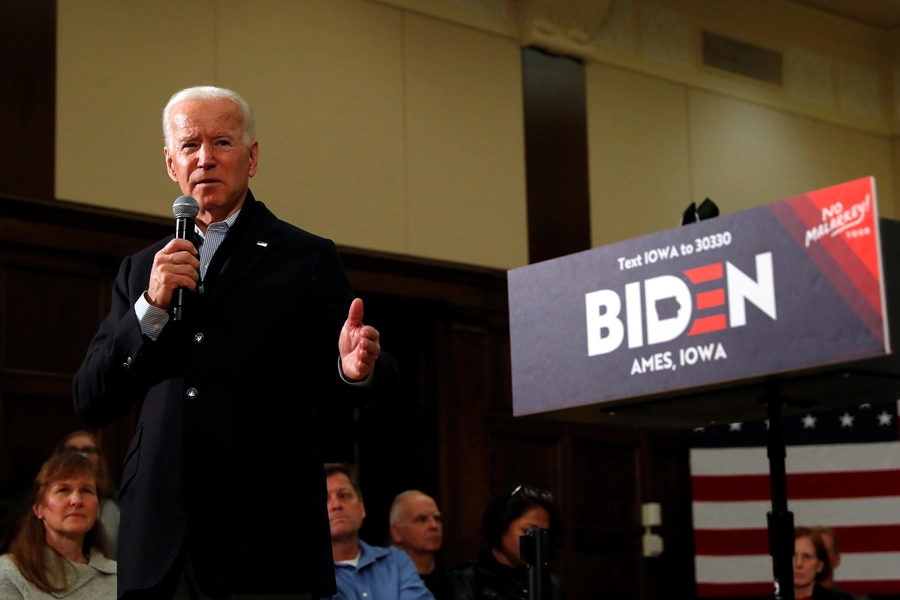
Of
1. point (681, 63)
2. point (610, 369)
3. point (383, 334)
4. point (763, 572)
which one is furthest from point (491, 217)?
point (610, 369)

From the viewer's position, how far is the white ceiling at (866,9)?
359 inches

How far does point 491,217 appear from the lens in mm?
7586

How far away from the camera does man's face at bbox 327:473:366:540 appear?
4.75 metres

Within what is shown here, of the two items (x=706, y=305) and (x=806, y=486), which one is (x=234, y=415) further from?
(x=806, y=486)

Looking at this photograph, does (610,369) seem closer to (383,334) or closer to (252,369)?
(252,369)

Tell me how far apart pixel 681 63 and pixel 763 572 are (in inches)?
125

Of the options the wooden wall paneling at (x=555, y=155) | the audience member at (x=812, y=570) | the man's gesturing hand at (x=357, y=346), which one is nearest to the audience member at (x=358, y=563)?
the audience member at (x=812, y=570)

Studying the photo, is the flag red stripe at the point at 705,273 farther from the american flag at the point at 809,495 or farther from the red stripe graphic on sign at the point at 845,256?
the american flag at the point at 809,495

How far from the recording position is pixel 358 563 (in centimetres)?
476

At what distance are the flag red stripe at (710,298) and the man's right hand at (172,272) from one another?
0.83m

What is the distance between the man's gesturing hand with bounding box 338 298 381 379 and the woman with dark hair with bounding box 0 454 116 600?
8.20 feet

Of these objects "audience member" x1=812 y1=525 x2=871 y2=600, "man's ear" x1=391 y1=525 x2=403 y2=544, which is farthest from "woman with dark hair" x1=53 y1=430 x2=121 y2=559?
"audience member" x1=812 y1=525 x2=871 y2=600

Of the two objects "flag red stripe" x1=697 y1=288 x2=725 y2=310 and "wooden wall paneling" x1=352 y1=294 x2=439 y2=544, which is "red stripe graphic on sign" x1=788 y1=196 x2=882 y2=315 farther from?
"wooden wall paneling" x1=352 y1=294 x2=439 y2=544

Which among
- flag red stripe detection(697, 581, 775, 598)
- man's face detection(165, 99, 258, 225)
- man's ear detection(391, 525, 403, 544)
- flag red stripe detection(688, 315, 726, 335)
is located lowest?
flag red stripe detection(697, 581, 775, 598)
